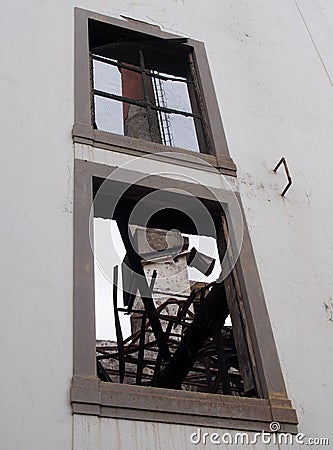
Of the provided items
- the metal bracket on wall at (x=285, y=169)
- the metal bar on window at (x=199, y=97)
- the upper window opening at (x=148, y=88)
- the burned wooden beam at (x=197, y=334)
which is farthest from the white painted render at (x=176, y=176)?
the burned wooden beam at (x=197, y=334)

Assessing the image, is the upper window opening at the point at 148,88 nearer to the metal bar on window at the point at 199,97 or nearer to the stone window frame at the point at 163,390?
the metal bar on window at the point at 199,97

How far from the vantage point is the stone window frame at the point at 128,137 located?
24.8ft

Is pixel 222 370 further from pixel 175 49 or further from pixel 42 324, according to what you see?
pixel 175 49

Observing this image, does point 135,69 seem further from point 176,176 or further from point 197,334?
point 197,334

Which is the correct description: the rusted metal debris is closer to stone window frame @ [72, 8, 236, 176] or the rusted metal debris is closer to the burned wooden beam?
the burned wooden beam

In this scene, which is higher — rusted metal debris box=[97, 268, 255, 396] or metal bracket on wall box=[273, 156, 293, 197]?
metal bracket on wall box=[273, 156, 293, 197]

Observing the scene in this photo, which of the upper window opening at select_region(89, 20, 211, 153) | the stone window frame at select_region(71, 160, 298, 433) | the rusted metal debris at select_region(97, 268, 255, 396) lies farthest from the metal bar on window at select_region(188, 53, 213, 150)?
the stone window frame at select_region(71, 160, 298, 433)

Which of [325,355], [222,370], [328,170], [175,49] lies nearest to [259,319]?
[325,355]

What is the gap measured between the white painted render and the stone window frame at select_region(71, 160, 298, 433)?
9 cm

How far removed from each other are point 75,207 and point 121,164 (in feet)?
3.39

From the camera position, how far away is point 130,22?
31.3 ft

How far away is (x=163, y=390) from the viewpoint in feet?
18.4

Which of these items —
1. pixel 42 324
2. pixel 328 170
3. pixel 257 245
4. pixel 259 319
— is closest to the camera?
pixel 42 324

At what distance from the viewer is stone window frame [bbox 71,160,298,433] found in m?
5.34
